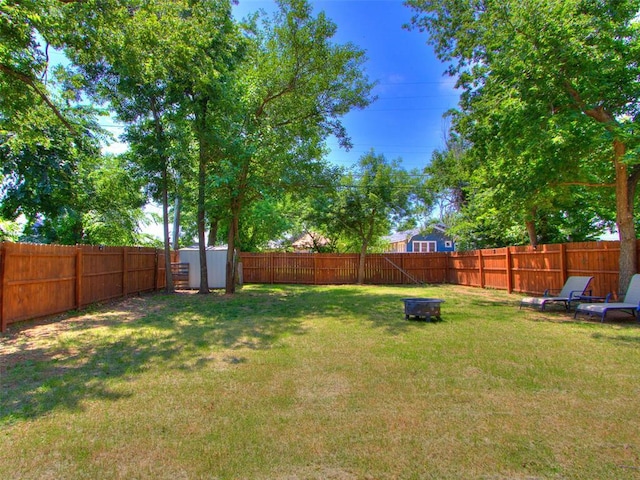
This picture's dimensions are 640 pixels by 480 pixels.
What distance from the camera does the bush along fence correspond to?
9854 mm

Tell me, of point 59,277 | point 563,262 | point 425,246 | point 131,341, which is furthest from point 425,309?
point 425,246

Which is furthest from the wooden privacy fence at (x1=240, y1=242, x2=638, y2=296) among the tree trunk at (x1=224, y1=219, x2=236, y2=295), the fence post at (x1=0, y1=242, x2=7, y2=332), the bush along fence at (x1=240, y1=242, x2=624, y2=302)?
the fence post at (x1=0, y1=242, x2=7, y2=332)

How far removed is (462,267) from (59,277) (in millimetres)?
15524

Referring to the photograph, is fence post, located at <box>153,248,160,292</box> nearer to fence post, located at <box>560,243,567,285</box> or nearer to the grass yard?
the grass yard

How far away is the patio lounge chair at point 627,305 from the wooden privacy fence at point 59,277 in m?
10.8

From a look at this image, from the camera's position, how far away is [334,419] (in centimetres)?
300

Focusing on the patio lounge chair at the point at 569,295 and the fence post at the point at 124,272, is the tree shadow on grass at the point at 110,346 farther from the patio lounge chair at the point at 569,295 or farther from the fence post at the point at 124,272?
the patio lounge chair at the point at 569,295

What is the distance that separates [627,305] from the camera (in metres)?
7.09

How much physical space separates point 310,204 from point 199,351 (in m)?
14.2

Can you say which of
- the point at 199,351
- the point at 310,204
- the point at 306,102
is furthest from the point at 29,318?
the point at 310,204

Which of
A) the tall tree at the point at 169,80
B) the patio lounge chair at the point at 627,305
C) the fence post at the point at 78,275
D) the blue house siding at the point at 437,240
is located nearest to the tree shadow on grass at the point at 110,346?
the fence post at the point at 78,275

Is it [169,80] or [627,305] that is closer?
[627,305]

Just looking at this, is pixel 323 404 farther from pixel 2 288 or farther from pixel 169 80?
pixel 169 80

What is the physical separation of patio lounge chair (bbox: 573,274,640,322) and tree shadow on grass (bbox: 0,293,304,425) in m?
5.70
